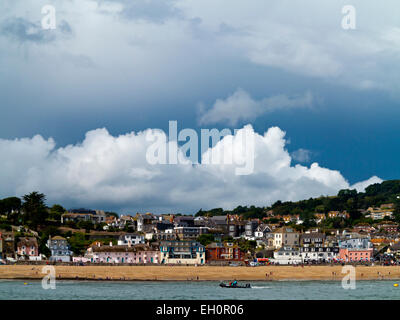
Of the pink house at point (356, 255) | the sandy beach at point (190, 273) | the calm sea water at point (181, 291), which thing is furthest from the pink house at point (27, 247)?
the pink house at point (356, 255)

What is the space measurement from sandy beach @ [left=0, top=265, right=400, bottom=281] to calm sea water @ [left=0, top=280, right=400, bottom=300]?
6.79 meters

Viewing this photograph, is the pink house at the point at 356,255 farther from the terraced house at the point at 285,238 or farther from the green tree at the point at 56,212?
the green tree at the point at 56,212

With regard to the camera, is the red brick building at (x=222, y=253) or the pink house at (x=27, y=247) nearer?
the pink house at (x=27, y=247)

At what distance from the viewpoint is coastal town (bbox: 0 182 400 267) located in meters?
121

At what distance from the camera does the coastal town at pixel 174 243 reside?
121 meters

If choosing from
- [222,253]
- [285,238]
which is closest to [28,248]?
[222,253]

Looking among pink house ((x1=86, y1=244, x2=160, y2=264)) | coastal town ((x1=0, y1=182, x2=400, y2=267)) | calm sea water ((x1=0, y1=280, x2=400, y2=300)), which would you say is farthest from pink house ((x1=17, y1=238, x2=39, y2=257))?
calm sea water ((x1=0, y1=280, x2=400, y2=300))

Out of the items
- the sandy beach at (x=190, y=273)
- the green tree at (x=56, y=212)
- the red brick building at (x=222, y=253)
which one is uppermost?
the green tree at (x=56, y=212)

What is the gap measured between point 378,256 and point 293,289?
73225mm

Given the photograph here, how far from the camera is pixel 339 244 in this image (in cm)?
14400

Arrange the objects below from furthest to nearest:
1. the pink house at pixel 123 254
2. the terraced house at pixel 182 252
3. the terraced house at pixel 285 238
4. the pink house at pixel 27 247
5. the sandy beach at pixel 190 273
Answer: the terraced house at pixel 285 238 < the pink house at pixel 27 247 < the terraced house at pixel 182 252 < the pink house at pixel 123 254 < the sandy beach at pixel 190 273

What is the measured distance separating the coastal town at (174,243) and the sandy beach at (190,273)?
14.0m

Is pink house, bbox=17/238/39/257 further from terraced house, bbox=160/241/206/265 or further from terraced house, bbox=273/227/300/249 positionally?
terraced house, bbox=273/227/300/249
